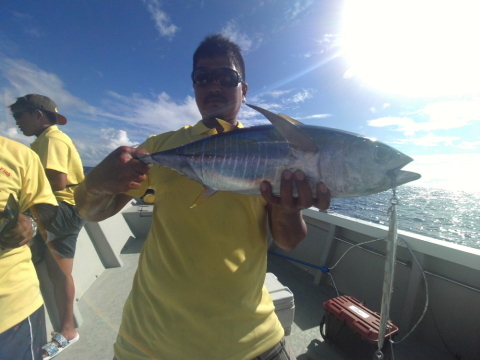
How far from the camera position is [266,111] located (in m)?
1.12

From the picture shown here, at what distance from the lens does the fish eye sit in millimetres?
1062

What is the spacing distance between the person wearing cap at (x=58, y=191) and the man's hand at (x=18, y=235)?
87 centimetres

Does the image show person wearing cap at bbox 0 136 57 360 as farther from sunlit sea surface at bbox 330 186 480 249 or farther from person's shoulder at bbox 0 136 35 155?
sunlit sea surface at bbox 330 186 480 249

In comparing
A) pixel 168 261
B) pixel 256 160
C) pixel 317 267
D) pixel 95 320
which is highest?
pixel 256 160

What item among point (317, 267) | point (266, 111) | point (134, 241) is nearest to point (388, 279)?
point (266, 111)

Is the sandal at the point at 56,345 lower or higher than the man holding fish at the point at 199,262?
lower

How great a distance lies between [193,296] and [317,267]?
3317 mm

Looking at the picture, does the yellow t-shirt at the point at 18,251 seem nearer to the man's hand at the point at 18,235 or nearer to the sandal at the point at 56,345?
the man's hand at the point at 18,235

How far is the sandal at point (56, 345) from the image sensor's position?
245 cm

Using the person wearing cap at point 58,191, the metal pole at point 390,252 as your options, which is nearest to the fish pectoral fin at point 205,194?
the metal pole at point 390,252

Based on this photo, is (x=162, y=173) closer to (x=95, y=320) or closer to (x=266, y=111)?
(x=266, y=111)

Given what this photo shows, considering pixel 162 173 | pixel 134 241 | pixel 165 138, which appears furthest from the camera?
pixel 134 241

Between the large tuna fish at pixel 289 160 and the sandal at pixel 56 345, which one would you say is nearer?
the large tuna fish at pixel 289 160

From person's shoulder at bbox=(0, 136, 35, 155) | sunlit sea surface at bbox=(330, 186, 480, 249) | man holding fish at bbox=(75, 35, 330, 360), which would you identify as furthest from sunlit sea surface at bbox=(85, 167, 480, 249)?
person's shoulder at bbox=(0, 136, 35, 155)
